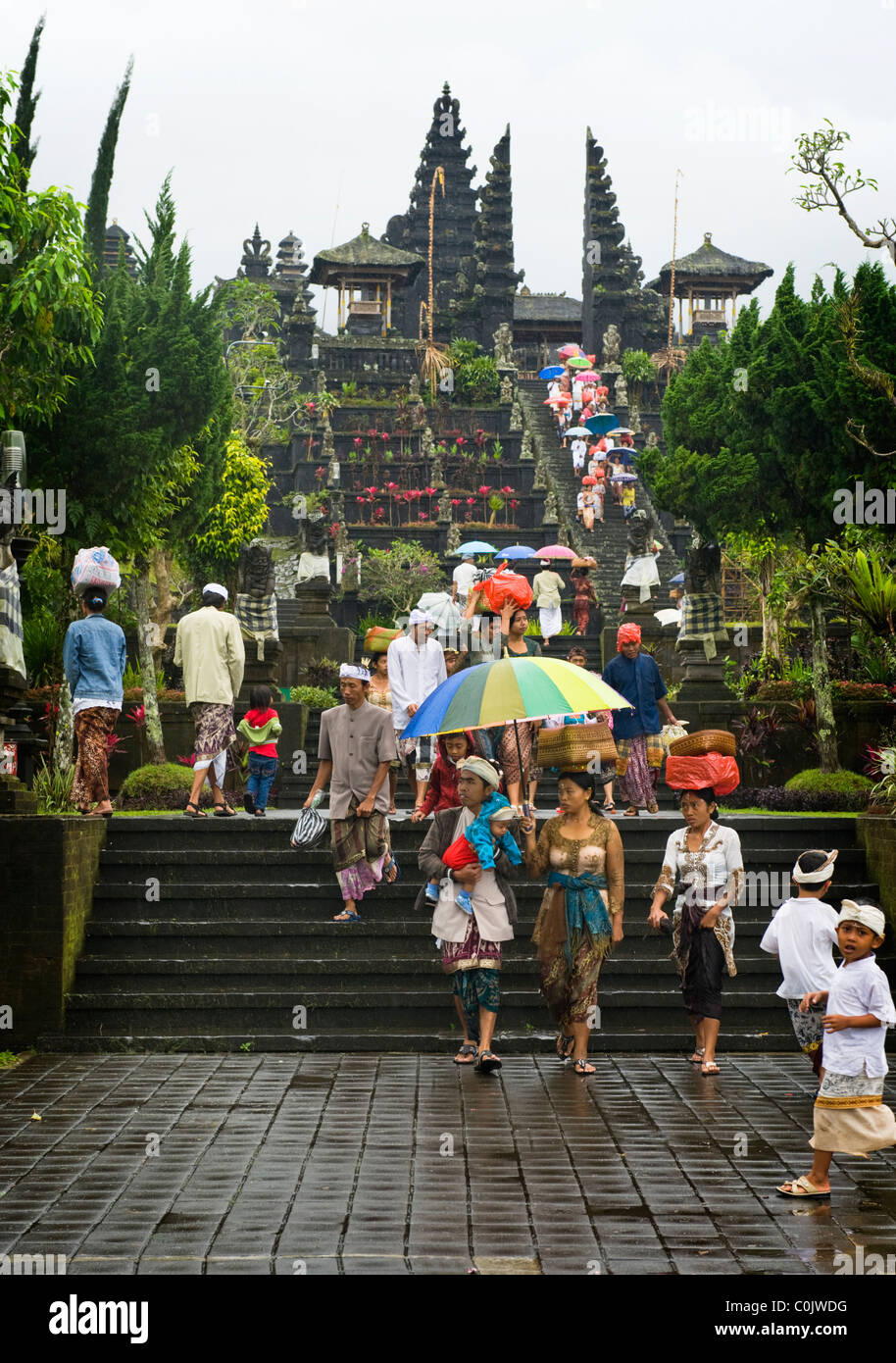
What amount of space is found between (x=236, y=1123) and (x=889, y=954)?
4.68 meters

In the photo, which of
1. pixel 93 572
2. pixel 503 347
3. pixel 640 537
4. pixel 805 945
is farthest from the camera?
pixel 503 347

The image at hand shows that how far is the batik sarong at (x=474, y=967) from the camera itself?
8.62m

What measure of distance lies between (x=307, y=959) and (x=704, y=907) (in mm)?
2631

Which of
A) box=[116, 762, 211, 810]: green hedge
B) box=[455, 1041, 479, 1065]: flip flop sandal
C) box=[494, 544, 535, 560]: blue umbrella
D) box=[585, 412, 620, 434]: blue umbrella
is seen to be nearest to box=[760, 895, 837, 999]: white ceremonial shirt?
box=[455, 1041, 479, 1065]: flip flop sandal

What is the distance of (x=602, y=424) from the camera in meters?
37.1

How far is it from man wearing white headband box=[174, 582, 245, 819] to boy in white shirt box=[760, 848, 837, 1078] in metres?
5.46

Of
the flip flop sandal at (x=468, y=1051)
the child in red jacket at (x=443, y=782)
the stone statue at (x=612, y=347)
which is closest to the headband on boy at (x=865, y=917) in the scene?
the flip flop sandal at (x=468, y=1051)

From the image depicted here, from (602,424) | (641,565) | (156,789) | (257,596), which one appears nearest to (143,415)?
(257,596)

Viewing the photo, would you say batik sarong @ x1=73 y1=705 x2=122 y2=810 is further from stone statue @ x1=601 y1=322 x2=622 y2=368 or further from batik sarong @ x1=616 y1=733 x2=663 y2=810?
stone statue @ x1=601 y1=322 x2=622 y2=368

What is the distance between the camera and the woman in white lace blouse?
8.63 meters

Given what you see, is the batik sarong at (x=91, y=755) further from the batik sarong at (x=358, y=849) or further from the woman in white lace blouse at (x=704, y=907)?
the woman in white lace blouse at (x=704, y=907)

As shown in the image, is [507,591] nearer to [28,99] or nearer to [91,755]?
[91,755]

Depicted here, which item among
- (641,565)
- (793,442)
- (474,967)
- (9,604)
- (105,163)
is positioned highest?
(105,163)

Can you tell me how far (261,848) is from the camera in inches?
442
